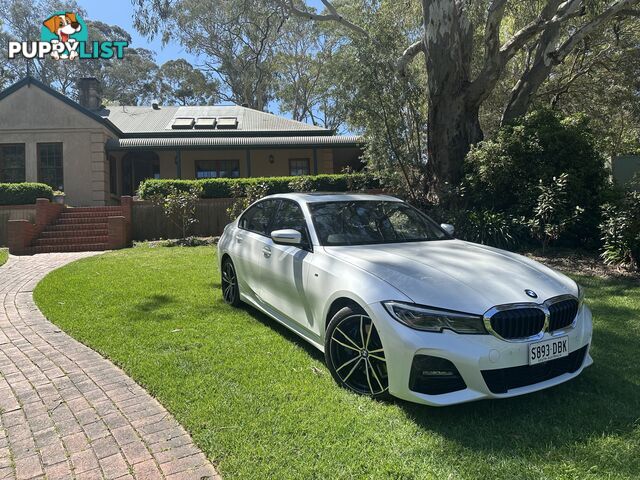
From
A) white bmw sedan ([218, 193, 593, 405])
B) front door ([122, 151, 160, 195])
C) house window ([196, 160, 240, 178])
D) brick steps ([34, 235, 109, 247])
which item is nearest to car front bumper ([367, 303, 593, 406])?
white bmw sedan ([218, 193, 593, 405])

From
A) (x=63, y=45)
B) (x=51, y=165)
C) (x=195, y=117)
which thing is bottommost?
(x=51, y=165)

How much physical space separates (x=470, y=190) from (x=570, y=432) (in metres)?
8.59

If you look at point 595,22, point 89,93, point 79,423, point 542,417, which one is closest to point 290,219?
point 79,423

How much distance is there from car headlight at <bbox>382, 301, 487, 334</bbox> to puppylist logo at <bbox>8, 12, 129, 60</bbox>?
25.4 meters

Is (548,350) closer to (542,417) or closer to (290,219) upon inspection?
(542,417)

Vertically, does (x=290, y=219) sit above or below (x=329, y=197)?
below

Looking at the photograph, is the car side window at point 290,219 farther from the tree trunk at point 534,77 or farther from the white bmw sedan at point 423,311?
the tree trunk at point 534,77

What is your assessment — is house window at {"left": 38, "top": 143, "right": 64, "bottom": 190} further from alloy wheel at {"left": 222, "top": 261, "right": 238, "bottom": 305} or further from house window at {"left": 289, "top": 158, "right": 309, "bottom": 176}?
alloy wheel at {"left": 222, "top": 261, "right": 238, "bottom": 305}

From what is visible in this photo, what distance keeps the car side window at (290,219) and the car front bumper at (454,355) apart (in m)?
1.56

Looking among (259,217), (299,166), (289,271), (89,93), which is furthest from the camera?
(89,93)

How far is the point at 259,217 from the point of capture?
18.2 ft

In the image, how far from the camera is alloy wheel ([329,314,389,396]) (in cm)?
323

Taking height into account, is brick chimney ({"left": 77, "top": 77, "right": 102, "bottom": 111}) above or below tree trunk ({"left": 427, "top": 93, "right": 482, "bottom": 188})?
above

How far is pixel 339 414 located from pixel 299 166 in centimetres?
1967
